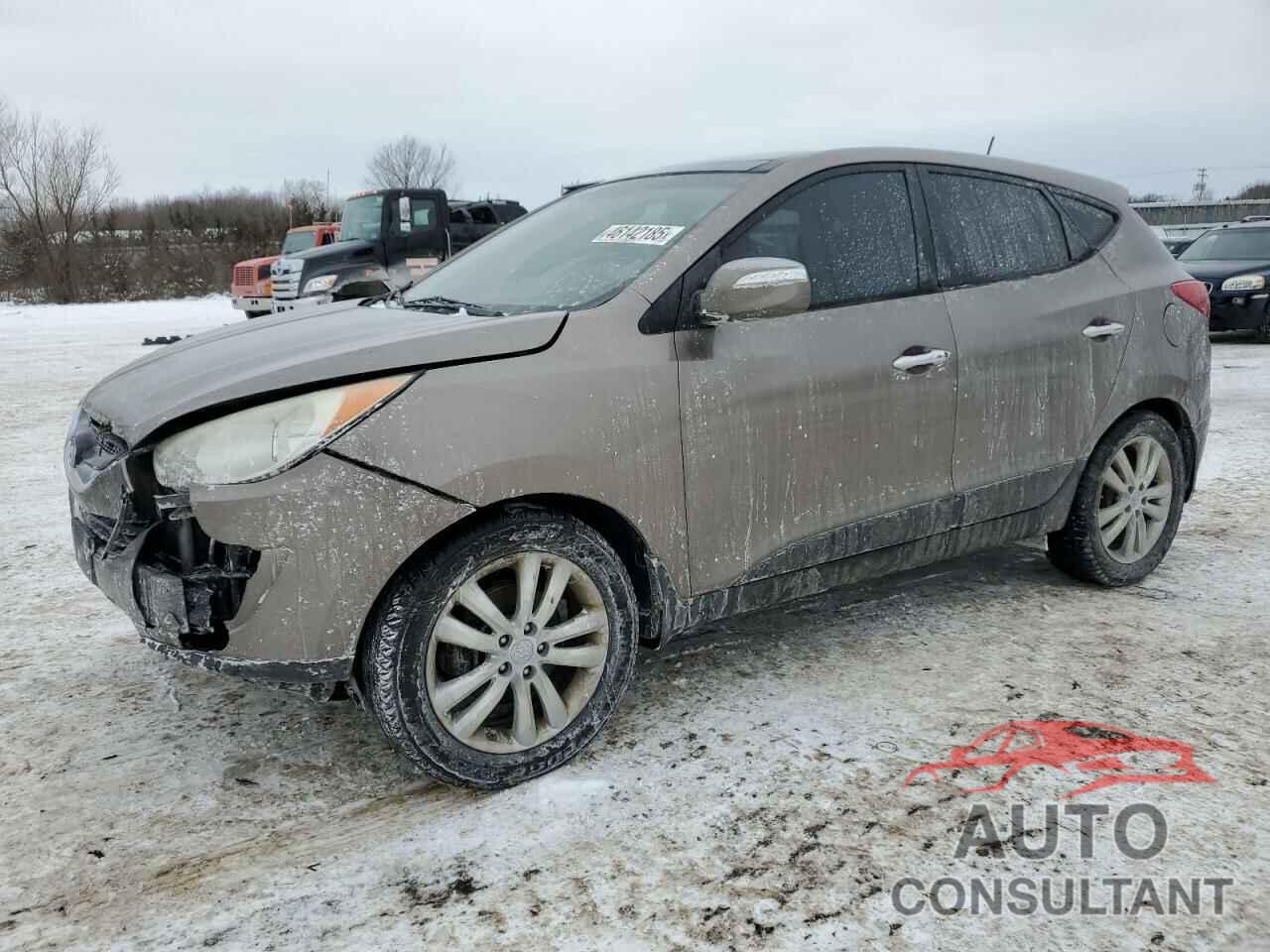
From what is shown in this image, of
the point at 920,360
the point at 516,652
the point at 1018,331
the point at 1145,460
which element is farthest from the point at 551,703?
the point at 1145,460

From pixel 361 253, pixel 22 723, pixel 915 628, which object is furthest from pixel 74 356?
A: pixel 915 628

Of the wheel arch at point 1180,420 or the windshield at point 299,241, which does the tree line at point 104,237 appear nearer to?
the windshield at point 299,241

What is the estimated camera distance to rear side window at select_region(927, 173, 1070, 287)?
142 inches

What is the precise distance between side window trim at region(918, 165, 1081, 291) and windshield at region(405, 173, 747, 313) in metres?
0.75

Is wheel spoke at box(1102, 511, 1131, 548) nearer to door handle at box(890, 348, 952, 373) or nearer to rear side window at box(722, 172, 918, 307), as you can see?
door handle at box(890, 348, 952, 373)

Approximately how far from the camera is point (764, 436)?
3039 millimetres

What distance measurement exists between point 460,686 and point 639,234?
1.50 m

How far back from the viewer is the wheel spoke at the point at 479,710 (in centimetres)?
266

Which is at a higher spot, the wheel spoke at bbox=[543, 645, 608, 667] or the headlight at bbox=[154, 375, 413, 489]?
the headlight at bbox=[154, 375, 413, 489]

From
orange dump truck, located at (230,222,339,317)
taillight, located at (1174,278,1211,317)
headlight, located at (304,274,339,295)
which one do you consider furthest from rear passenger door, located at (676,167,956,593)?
orange dump truck, located at (230,222,339,317)

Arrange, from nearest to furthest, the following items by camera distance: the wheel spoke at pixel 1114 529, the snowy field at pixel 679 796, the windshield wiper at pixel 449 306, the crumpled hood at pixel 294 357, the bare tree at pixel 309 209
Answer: the snowy field at pixel 679 796 → the crumpled hood at pixel 294 357 → the windshield wiper at pixel 449 306 → the wheel spoke at pixel 1114 529 → the bare tree at pixel 309 209

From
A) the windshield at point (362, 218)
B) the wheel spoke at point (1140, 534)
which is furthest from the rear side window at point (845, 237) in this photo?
the windshield at point (362, 218)

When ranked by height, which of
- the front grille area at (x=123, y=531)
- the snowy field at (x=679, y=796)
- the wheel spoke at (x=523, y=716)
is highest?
the front grille area at (x=123, y=531)

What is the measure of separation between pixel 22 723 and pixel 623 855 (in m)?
2.01
